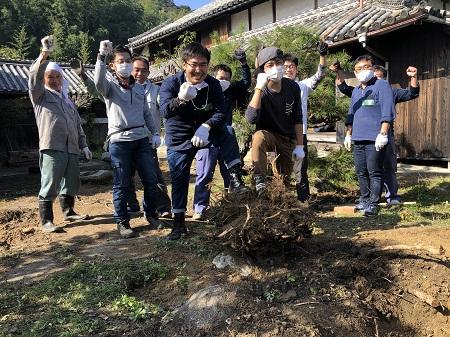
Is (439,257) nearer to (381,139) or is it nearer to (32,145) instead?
(381,139)

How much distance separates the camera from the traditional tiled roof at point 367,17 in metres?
6.64

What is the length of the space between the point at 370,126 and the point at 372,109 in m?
0.20

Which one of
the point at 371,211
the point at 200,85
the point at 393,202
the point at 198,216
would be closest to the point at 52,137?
the point at 198,216

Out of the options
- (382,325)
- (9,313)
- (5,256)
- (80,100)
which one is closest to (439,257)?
(382,325)

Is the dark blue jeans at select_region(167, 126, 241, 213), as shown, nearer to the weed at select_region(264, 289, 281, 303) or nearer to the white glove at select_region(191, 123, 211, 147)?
the white glove at select_region(191, 123, 211, 147)

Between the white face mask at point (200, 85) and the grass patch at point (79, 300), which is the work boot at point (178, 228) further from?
the white face mask at point (200, 85)

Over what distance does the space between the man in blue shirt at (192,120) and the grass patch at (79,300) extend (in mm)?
711

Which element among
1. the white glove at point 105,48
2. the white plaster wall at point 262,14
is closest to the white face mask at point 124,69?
the white glove at point 105,48

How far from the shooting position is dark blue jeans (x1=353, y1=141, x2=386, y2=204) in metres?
4.76

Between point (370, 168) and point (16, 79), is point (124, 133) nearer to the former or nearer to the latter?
point (370, 168)

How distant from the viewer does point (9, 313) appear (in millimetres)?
2807

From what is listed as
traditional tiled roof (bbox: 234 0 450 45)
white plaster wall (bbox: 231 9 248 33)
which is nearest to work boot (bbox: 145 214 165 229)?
traditional tiled roof (bbox: 234 0 450 45)

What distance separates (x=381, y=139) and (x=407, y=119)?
400 centimetres

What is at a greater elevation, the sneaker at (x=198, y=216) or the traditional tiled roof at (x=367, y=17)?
the traditional tiled roof at (x=367, y=17)
